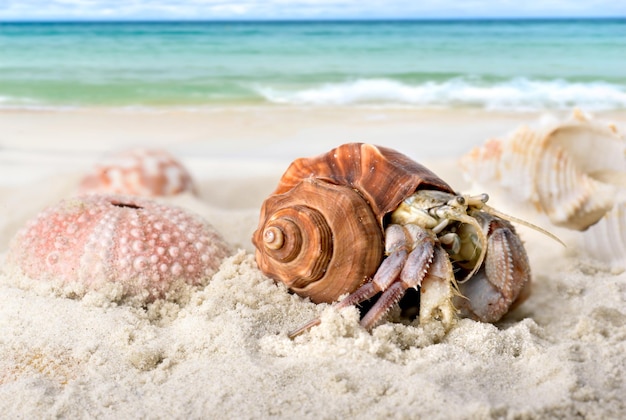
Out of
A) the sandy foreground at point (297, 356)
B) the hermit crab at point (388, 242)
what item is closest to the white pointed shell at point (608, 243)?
the sandy foreground at point (297, 356)

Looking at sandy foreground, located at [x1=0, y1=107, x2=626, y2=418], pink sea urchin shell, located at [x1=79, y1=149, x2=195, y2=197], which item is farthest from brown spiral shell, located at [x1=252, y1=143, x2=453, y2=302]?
pink sea urchin shell, located at [x1=79, y1=149, x2=195, y2=197]

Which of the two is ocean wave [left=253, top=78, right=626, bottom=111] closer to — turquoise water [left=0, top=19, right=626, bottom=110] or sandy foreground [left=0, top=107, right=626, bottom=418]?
turquoise water [left=0, top=19, right=626, bottom=110]

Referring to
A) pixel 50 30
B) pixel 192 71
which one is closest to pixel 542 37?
pixel 192 71

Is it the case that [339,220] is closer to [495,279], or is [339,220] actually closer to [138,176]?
[495,279]

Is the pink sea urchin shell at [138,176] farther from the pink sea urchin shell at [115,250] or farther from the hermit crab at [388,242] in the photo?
the hermit crab at [388,242]

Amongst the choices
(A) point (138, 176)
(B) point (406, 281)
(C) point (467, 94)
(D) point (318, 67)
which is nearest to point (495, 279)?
(B) point (406, 281)

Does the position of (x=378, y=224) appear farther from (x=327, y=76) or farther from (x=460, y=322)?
(x=327, y=76)
